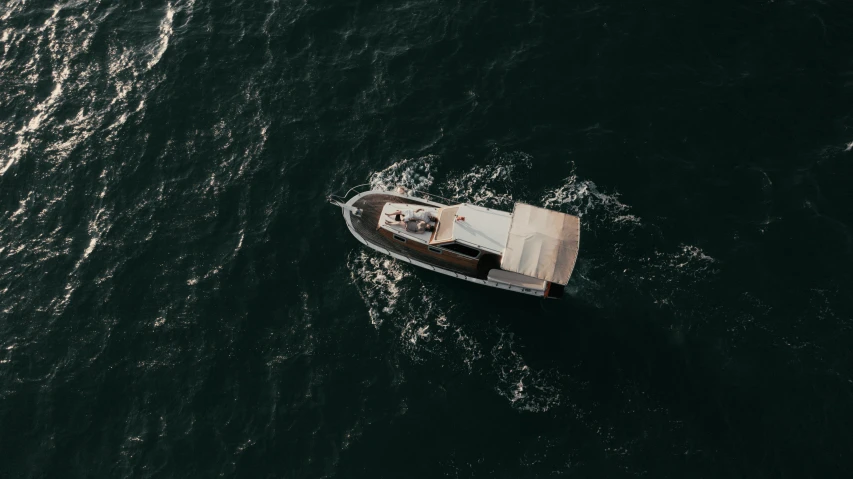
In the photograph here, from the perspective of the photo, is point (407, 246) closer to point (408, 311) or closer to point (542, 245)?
point (408, 311)

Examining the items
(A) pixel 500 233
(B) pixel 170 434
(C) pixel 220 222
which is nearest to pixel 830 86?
(A) pixel 500 233

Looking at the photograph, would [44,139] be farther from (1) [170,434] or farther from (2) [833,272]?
(2) [833,272]

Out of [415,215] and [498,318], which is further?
[415,215]

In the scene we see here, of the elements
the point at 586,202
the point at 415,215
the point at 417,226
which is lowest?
the point at 586,202

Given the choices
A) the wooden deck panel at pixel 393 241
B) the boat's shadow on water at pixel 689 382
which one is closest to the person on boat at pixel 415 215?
the wooden deck panel at pixel 393 241

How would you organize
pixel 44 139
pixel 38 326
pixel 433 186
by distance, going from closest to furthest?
pixel 38 326
pixel 433 186
pixel 44 139

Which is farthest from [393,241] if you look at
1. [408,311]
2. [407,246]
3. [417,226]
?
[408,311]

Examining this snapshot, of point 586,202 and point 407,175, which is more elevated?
point 407,175
